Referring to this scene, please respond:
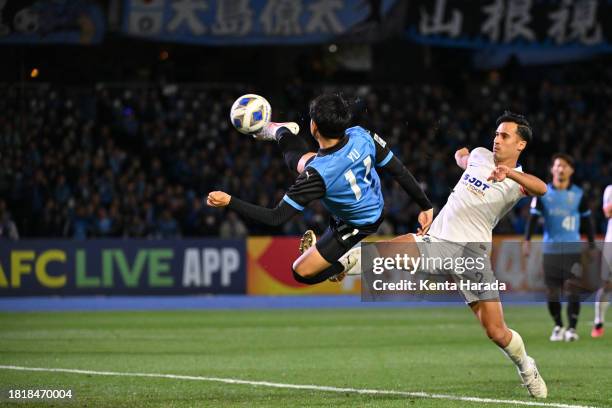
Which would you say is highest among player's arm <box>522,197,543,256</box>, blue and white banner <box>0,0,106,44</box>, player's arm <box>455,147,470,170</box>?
blue and white banner <box>0,0,106,44</box>

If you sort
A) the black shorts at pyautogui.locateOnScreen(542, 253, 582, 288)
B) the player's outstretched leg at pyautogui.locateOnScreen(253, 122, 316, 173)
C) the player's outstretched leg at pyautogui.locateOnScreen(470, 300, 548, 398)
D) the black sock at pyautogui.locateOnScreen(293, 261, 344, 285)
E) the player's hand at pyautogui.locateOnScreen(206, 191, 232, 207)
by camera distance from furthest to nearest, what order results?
1. the black shorts at pyautogui.locateOnScreen(542, 253, 582, 288)
2. the player's outstretched leg at pyautogui.locateOnScreen(253, 122, 316, 173)
3. the black sock at pyautogui.locateOnScreen(293, 261, 344, 285)
4. the player's outstretched leg at pyautogui.locateOnScreen(470, 300, 548, 398)
5. the player's hand at pyautogui.locateOnScreen(206, 191, 232, 207)

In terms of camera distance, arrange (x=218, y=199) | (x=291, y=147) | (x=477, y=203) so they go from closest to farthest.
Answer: (x=218, y=199)
(x=477, y=203)
(x=291, y=147)

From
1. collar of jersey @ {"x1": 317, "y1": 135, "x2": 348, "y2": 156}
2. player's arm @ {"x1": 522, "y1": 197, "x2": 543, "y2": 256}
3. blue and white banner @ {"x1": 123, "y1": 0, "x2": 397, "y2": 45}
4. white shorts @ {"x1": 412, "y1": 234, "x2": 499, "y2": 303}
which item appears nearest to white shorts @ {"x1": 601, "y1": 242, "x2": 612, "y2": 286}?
player's arm @ {"x1": 522, "y1": 197, "x2": 543, "y2": 256}

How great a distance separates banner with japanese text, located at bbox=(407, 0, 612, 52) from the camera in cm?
2447

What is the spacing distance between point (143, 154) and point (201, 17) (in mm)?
3948

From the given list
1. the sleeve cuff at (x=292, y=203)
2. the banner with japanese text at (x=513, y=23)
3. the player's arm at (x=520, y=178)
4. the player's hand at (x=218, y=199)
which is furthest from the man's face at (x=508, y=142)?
the banner with japanese text at (x=513, y=23)

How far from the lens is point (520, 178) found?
28.2ft

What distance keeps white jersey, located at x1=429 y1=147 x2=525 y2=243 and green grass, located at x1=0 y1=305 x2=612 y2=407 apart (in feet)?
4.46

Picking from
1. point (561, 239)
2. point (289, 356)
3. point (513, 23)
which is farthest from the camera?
point (513, 23)

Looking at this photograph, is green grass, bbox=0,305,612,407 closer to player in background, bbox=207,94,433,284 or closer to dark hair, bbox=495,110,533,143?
player in background, bbox=207,94,433,284

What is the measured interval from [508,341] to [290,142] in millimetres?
2499

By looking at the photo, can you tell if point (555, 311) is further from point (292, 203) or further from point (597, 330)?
point (292, 203)

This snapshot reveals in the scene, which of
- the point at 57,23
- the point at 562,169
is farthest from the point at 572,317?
the point at 57,23

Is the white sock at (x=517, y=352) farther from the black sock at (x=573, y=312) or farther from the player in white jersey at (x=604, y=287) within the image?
the black sock at (x=573, y=312)
